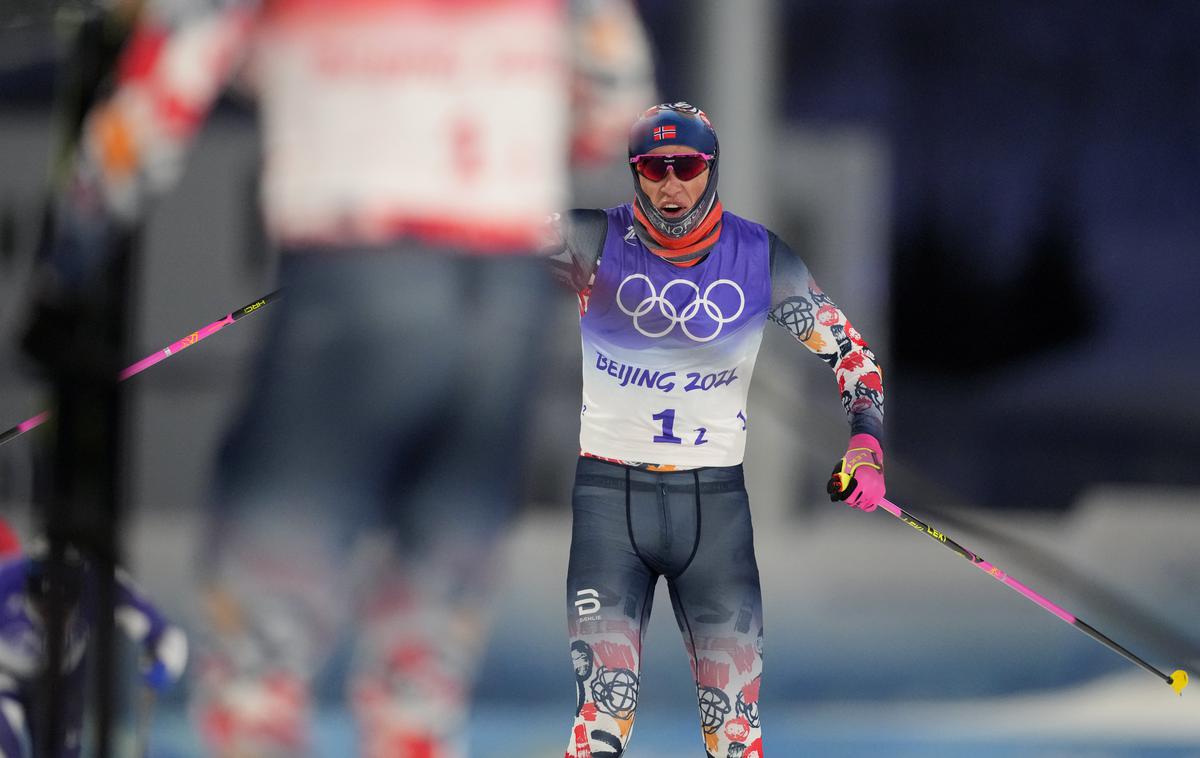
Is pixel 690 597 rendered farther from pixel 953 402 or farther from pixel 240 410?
pixel 953 402

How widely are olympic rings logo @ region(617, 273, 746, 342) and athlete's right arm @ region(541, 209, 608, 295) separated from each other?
2.9 inches

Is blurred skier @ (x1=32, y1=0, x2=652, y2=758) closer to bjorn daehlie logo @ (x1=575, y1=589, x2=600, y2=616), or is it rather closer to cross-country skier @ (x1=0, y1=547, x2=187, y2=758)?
cross-country skier @ (x1=0, y1=547, x2=187, y2=758)

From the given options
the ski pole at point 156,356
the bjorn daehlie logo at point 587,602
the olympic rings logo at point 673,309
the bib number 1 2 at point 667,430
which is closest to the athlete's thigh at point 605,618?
the bjorn daehlie logo at point 587,602

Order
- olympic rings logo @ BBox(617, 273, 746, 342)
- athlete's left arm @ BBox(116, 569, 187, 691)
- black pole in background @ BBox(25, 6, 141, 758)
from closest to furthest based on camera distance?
olympic rings logo @ BBox(617, 273, 746, 342)
black pole in background @ BBox(25, 6, 141, 758)
athlete's left arm @ BBox(116, 569, 187, 691)

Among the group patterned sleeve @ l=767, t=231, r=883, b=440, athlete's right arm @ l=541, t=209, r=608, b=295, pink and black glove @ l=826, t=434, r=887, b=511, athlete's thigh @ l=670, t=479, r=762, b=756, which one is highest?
athlete's right arm @ l=541, t=209, r=608, b=295

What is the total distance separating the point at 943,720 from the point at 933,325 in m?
4.82

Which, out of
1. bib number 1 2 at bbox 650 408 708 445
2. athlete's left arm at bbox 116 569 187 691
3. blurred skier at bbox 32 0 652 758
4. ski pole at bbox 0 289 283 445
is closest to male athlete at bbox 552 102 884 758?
bib number 1 2 at bbox 650 408 708 445

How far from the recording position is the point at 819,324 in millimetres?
2600

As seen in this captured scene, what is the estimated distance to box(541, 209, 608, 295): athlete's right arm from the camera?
257 cm

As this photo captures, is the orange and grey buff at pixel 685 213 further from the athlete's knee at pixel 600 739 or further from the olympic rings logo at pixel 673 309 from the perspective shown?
the athlete's knee at pixel 600 739

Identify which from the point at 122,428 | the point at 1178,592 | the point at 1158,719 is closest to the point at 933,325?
the point at 1178,592

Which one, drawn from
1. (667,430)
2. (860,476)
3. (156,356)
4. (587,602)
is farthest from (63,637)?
(860,476)

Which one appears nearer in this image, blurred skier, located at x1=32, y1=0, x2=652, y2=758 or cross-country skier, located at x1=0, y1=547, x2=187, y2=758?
cross-country skier, located at x1=0, y1=547, x2=187, y2=758

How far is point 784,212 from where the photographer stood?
6234 mm
